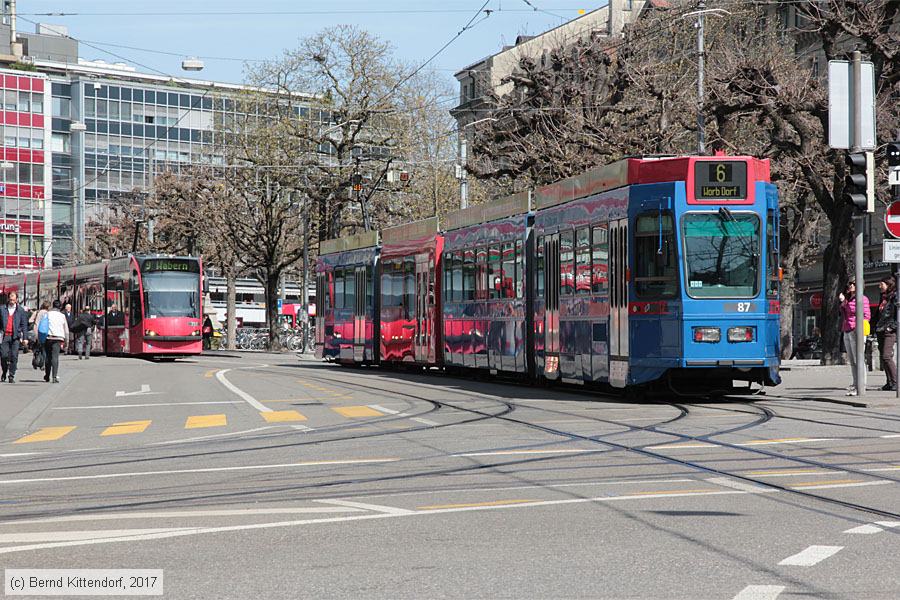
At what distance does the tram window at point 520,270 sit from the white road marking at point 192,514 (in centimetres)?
1688

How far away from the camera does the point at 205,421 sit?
65.2 ft

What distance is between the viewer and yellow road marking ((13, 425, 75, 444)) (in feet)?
57.2

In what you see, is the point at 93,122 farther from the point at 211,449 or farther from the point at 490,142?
the point at 211,449

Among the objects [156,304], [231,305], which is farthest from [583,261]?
[231,305]

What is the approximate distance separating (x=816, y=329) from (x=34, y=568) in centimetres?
6539

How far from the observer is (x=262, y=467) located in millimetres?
13227

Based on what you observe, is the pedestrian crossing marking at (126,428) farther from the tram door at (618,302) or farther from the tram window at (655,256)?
the tram window at (655,256)

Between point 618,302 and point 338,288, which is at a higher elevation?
point 338,288

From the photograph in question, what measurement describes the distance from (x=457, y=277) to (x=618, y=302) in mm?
9474

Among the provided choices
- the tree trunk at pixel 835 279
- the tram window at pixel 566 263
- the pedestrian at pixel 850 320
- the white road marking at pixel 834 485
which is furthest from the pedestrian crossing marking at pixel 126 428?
the tree trunk at pixel 835 279

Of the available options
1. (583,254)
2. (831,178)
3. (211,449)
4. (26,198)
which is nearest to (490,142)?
(831,178)

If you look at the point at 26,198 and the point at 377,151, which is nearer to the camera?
the point at 377,151

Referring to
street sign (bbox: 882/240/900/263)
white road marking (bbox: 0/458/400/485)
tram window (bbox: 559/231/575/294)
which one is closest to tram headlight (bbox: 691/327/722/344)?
street sign (bbox: 882/240/900/263)

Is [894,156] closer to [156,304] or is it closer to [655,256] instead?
[655,256]
